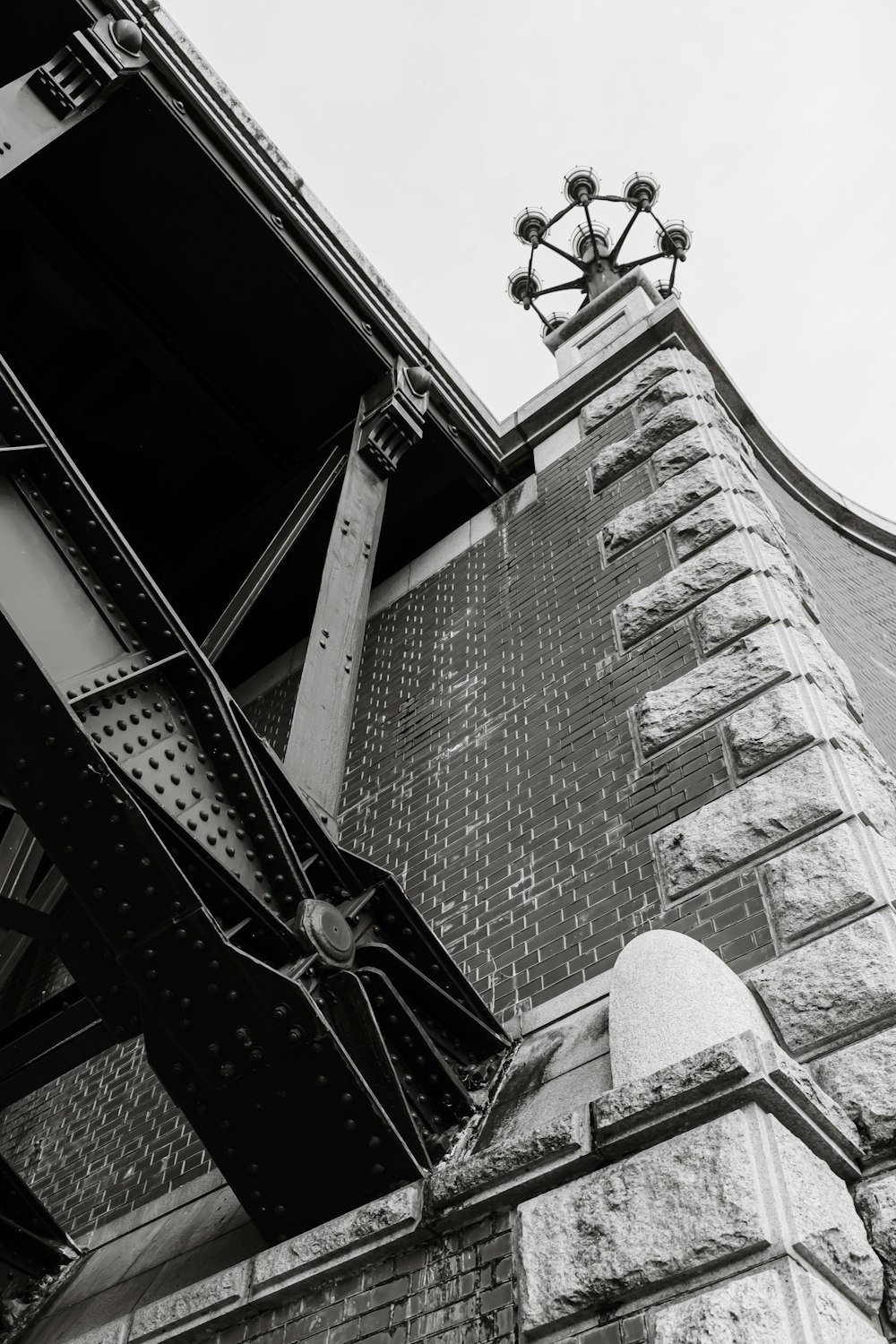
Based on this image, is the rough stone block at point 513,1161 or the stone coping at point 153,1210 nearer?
the rough stone block at point 513,1161

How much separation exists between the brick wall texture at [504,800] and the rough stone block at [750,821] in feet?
0.29

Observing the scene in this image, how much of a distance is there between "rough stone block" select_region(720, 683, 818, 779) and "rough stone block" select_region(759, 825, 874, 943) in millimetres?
499

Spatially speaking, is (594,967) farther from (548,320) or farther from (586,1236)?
(548,320)

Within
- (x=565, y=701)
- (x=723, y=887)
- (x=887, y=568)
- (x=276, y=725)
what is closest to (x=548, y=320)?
(x=887, y=568)

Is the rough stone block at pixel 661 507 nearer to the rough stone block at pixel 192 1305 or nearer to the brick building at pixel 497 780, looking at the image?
the brick building at pixel 497 780

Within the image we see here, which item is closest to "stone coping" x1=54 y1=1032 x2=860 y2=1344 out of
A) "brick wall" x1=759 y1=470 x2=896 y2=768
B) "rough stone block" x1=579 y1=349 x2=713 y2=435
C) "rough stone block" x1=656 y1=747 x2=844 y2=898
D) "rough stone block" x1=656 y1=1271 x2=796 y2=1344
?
"rough stone block" x1=656 y1=1271 x2=796 y2=1344

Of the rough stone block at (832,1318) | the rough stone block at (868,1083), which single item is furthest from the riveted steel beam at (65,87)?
the rough stone block at (832,1318)

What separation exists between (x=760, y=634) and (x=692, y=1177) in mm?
2834

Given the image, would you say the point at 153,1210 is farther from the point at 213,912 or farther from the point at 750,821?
the point at 750,821

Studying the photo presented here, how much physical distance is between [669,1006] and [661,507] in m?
3.61

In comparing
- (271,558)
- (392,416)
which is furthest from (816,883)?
(392,416)

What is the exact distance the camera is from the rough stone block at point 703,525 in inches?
236

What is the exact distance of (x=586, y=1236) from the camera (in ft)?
9.80

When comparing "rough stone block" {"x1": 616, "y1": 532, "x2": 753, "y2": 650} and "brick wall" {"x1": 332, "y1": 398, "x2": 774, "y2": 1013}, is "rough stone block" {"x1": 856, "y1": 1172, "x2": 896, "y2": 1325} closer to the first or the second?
"brick wall" {"x1": 332, "y1": 398, "x2": 774, "y2": 1013}
